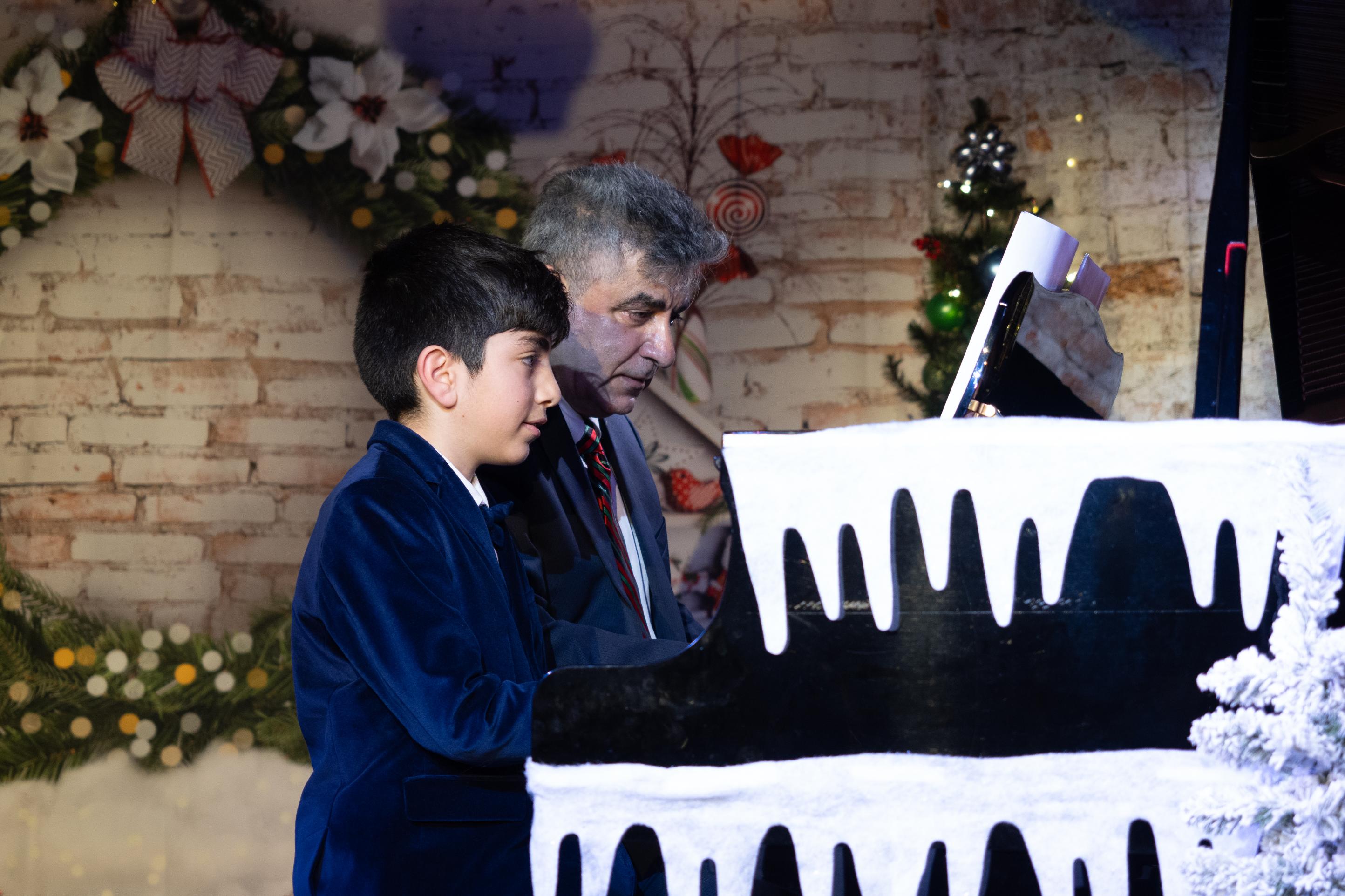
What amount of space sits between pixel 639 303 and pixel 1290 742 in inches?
41.4

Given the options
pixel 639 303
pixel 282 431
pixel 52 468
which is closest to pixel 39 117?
pixel 52 468

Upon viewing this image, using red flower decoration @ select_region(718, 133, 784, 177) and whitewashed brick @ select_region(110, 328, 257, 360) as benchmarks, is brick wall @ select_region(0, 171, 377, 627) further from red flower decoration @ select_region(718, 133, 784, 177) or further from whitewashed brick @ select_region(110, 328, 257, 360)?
red flower decoration @ select_region(718, 133, 784, 177)

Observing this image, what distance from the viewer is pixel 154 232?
9.11 feet

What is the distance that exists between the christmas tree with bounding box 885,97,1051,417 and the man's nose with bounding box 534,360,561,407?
5.24ft

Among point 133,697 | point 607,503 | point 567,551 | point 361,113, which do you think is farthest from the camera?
point 361,113

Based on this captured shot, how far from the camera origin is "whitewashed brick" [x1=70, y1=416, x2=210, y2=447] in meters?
2.71

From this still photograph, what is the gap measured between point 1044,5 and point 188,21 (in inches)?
84.3

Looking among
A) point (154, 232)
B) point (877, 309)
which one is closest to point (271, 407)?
point (154, 232)

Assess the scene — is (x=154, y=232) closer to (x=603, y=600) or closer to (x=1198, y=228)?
(x=603, y=600)

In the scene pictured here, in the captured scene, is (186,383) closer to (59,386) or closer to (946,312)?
(59,386)

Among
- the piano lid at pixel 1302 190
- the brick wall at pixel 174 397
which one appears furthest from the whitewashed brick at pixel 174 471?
the piano lid at pixel 1302 190

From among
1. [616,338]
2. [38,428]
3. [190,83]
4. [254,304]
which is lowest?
[616,338]

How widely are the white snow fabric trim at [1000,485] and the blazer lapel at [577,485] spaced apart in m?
0.61

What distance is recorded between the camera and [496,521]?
1215 millimetres
